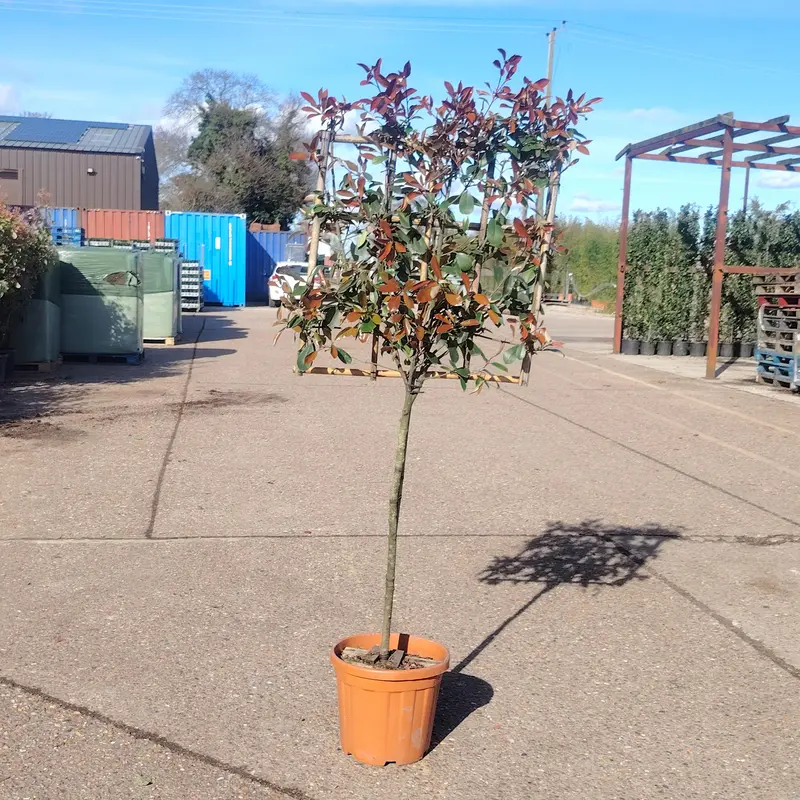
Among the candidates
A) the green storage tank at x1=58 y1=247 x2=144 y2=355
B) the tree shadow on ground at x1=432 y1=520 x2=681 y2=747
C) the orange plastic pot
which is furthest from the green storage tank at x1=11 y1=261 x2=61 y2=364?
the orange plastic pot

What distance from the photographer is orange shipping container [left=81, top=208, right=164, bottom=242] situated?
31906 mm

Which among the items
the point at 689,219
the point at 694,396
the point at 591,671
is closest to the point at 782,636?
the point at 591,671

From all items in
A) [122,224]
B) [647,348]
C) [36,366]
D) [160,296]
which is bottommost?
[36,366]

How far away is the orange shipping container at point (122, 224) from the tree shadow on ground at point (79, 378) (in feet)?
39.6

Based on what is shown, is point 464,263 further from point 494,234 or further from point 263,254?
point 263,254

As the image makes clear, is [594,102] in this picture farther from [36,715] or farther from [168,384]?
[168,384]

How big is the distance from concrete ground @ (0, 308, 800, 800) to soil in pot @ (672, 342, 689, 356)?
10.2m

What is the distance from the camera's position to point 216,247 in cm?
3322

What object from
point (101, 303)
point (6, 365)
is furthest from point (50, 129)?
point (6, 365)

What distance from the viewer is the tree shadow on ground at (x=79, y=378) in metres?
11.5

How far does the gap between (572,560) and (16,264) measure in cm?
870

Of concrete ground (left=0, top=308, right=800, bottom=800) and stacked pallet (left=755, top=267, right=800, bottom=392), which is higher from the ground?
stacked pallet (left=755, top=267, right=800, bottom=392)

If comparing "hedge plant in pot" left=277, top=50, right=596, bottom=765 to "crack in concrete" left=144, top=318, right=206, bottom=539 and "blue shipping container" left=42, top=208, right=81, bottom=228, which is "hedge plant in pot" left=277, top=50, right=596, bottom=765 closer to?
"crack in concrete" left=144, top=318, right=206, bottom=539

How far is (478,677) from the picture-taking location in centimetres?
445
